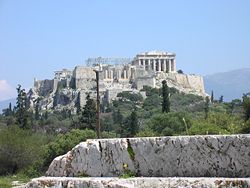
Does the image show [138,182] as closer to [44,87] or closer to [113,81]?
[113,81]

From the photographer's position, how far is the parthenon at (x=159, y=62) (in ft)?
480

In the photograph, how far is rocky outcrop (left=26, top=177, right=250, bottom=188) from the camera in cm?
644

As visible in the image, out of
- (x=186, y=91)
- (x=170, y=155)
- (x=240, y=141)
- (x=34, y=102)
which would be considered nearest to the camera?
(x=240, y=141)

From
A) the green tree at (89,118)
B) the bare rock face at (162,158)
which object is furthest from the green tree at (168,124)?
the bare rock face at (162,158)

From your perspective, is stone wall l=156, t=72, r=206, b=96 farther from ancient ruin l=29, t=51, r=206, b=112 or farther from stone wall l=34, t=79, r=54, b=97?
stone wall l=34, t=79, r=54, b=97

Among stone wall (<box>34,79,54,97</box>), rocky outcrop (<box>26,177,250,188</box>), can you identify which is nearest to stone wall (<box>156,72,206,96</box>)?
stone wall (<box>34,79,54,97</box>)

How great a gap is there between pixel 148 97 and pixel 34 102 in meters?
35.0

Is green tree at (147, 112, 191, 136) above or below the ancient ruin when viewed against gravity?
below

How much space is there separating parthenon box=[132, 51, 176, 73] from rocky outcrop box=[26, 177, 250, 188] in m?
137

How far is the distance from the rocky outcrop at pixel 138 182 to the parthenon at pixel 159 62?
136682 mm

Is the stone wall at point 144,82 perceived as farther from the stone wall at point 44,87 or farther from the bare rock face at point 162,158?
the bare rock face at point 162,158

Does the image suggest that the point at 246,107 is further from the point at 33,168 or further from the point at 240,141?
the point at 240,141

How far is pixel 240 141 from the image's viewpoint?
6.64 metres

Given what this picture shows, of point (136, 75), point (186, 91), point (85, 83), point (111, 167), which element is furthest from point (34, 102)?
point (111, 167)
